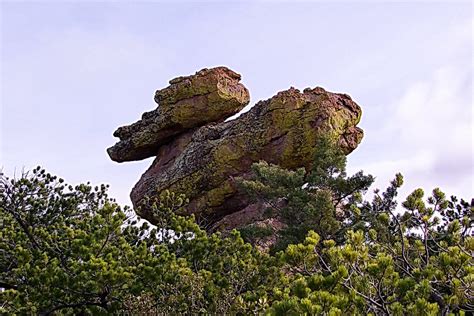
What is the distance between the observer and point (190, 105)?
55.5ft

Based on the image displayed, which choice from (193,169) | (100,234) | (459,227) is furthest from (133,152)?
(459,227)

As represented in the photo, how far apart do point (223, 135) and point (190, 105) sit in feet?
5.23

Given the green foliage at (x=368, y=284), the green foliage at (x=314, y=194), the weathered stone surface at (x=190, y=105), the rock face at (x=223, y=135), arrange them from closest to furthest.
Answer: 1. the green foliage at (x=368, y=284)
2. the green foliage at (x=314, y=194)
3. the rock face at (x=223, y=135)
4. the weathered stone surface at (x=190, y=105)

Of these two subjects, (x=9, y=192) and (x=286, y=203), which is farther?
(x=286, y=203)

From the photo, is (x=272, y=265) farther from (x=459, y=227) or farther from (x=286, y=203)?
(x=286, y=203)

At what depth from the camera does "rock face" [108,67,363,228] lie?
1486 cm

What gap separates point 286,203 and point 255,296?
6726mm

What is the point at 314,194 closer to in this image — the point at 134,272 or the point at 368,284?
the point at 134,272

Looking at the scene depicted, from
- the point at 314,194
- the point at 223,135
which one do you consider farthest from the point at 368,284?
the point at 223,135

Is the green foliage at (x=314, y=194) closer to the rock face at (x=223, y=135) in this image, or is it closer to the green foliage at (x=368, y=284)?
the rock face at (x=223, y=135)

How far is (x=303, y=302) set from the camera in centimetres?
400

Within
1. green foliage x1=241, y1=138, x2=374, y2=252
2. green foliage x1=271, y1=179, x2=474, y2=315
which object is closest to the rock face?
green foliage x1=241, y1=138, x2=374, y2=252

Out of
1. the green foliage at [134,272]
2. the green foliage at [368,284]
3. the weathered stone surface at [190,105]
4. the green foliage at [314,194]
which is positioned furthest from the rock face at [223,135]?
the green foliage at [368,284]

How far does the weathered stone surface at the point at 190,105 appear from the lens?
663 inches
